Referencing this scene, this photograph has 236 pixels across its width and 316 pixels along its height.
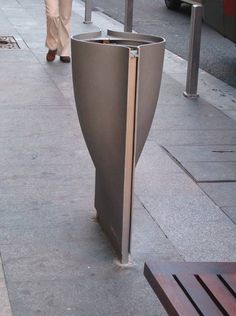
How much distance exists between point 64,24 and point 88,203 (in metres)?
5.06

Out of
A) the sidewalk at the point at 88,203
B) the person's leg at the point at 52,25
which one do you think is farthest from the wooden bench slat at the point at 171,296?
the person's leg at the point at 52,25

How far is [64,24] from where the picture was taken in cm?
1002

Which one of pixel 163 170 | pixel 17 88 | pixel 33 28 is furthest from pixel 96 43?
pixel 33 28

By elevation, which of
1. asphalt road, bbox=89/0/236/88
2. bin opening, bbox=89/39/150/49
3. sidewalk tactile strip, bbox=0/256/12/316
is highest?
bin opening, bbox=89/39/150/49

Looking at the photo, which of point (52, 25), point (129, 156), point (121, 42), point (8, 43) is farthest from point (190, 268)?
point (8, 43)

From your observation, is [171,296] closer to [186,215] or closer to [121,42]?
[121,42]

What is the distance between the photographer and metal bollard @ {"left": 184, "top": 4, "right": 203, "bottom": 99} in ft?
28.3

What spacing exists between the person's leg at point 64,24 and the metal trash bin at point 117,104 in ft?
17.7

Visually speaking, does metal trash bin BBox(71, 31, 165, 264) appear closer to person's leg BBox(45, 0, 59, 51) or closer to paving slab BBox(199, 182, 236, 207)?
paving slab BBox(199, 182, 236, 207)

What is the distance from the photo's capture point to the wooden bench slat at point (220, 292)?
9.25ft

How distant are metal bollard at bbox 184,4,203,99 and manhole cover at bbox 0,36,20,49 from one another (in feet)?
11.4

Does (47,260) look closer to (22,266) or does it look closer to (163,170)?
(22,266)

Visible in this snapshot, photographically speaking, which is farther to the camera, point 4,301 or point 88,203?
point 88,203

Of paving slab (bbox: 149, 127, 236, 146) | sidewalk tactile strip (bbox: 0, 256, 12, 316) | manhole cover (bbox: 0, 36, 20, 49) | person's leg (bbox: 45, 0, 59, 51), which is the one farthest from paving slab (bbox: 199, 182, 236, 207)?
manhole cover (bbox: 0, 36, 20, 49)
